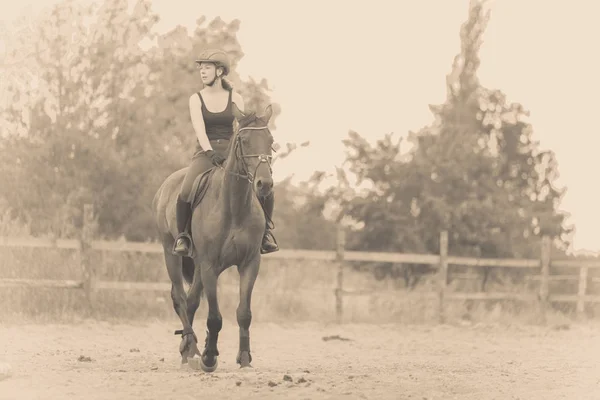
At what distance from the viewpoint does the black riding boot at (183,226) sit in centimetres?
949

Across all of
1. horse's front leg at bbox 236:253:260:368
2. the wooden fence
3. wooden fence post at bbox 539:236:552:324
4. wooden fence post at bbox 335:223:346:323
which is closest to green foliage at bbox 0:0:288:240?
the wooden fence

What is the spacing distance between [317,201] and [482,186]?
3863mm

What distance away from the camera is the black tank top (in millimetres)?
9336

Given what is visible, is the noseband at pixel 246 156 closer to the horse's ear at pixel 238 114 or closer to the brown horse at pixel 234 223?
the brown horse at pixel 234 223

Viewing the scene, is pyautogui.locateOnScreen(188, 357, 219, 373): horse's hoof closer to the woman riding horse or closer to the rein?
the woman riding horse

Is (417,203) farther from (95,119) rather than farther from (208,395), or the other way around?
(208,395)

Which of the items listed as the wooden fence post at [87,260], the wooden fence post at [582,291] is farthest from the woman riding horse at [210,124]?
the wooden fence post at [582,291]

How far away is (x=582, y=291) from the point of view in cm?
2062

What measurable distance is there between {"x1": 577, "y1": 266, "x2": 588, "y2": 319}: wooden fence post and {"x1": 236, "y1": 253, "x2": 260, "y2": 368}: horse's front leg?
1303cm

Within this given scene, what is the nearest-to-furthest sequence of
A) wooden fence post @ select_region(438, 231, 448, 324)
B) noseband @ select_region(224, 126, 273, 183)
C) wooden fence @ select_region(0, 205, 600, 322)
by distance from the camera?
1. noseband @ select_region(224, 126, 273, 183)
2. wooden fence @ select_region(0, 205, 600, 322)
3. wooden fence post @ select_region(438, 231, 448, 324)

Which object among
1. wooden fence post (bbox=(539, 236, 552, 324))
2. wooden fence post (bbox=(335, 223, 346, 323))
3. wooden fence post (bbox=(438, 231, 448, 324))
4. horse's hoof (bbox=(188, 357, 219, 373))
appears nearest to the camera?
horse's hoof (bbox=(188, 357, 219, 373))

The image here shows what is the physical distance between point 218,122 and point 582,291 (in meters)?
13.6

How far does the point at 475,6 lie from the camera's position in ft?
77.4

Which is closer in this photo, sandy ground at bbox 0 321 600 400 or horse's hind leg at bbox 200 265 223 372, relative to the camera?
sandy ground at bbox 0 321 600 400
